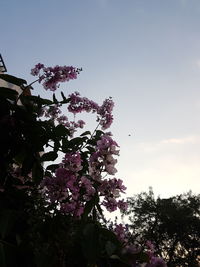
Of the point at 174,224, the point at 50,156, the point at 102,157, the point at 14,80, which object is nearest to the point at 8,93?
the point at 14,80

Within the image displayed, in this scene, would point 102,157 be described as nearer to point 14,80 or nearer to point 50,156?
point 50,156

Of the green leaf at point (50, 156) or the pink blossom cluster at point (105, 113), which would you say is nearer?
the green leaf at point (50, 156)

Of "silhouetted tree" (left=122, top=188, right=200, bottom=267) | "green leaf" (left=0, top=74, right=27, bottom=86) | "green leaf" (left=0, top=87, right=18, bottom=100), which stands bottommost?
"green leaf" (left=0, top=87, right=18, bottom=100)

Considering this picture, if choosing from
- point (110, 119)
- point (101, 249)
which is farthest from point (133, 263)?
point (110, 119)

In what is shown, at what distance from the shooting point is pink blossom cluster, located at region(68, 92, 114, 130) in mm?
5852

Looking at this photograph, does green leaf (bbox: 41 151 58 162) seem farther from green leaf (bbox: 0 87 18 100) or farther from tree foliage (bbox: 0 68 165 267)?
green leaf (bbox: 0 87 18 100)

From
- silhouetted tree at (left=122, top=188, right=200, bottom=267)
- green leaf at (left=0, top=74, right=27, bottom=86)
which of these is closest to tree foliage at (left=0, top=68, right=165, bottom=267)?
green leaf at (left=0, top=74, right=27, bottom=86)

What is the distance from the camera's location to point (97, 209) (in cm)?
313

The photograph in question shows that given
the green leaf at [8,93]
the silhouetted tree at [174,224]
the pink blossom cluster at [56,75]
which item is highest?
the silhouetted tree at [174,224]

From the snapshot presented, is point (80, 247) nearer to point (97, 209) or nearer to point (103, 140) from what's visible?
point (97, 209)

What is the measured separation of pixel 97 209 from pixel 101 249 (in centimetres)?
86

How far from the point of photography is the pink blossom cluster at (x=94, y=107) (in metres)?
5.85

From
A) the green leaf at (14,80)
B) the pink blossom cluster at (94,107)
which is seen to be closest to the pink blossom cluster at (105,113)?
the pink blossom cluster at (94,107)

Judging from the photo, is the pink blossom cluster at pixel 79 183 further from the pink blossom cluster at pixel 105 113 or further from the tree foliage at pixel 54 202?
the pink blossom cluster at pixel 105 113
